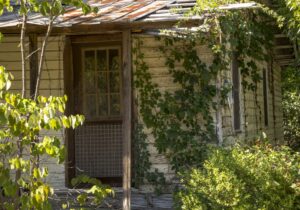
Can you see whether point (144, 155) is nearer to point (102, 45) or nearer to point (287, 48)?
point (102, 45)

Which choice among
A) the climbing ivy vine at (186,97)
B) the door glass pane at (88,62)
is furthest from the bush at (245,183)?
the door glass pane at (88,62)

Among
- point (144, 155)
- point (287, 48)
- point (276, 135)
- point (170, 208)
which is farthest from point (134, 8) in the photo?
point (276, 135)

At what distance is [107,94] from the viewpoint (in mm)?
10430

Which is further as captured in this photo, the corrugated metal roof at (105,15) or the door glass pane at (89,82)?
the door glass pane at (89,82)

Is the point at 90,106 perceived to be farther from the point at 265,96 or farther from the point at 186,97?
the point at 265,96

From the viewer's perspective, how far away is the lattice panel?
33.8 ft

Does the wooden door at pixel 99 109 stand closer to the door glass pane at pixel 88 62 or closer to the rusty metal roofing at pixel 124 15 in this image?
the door glass pane at pixel 88 62

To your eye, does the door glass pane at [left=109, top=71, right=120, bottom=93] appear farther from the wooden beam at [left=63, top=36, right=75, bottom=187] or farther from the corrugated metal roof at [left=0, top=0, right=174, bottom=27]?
the corrugated metal roof at [left=0, top=0, right=174, bottom=27]

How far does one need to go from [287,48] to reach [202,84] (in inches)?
276

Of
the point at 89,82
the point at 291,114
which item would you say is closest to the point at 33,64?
the point at 89,82

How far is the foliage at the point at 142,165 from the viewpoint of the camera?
380 inches

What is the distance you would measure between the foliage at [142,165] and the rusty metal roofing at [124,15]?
1950mm

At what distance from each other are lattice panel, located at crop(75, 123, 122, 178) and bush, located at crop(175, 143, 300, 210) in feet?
9.83

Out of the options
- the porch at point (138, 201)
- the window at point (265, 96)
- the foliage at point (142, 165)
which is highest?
the window at point (265, 96)
